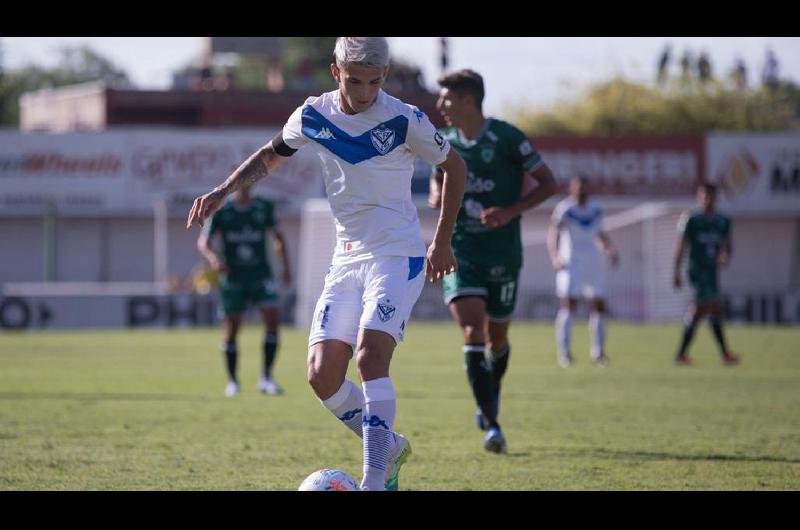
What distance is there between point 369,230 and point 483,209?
2.94m

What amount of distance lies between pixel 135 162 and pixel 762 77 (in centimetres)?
2658

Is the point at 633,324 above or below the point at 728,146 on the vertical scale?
below

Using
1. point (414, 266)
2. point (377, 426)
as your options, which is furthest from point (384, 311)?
point (377, 426)

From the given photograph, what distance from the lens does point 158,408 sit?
12.8 metres

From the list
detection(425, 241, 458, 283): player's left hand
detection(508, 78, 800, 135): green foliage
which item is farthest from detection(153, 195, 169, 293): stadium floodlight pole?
detection(425, 241, 458, 283): player's left hand

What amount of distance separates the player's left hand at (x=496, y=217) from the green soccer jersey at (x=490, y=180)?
1.21ft

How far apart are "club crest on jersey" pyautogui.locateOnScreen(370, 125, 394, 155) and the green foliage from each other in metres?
52.8

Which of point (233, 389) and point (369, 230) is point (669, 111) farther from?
point (369, 230)

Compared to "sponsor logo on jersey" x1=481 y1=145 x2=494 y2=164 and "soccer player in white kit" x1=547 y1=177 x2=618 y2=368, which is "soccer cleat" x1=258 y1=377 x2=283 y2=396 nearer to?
"sponsor logo on jersey" x1=481 y1=145 x2=494 y2=164

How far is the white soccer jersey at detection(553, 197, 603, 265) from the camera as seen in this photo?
1964cm

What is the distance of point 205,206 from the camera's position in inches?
275

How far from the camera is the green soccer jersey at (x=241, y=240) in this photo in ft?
47.7
